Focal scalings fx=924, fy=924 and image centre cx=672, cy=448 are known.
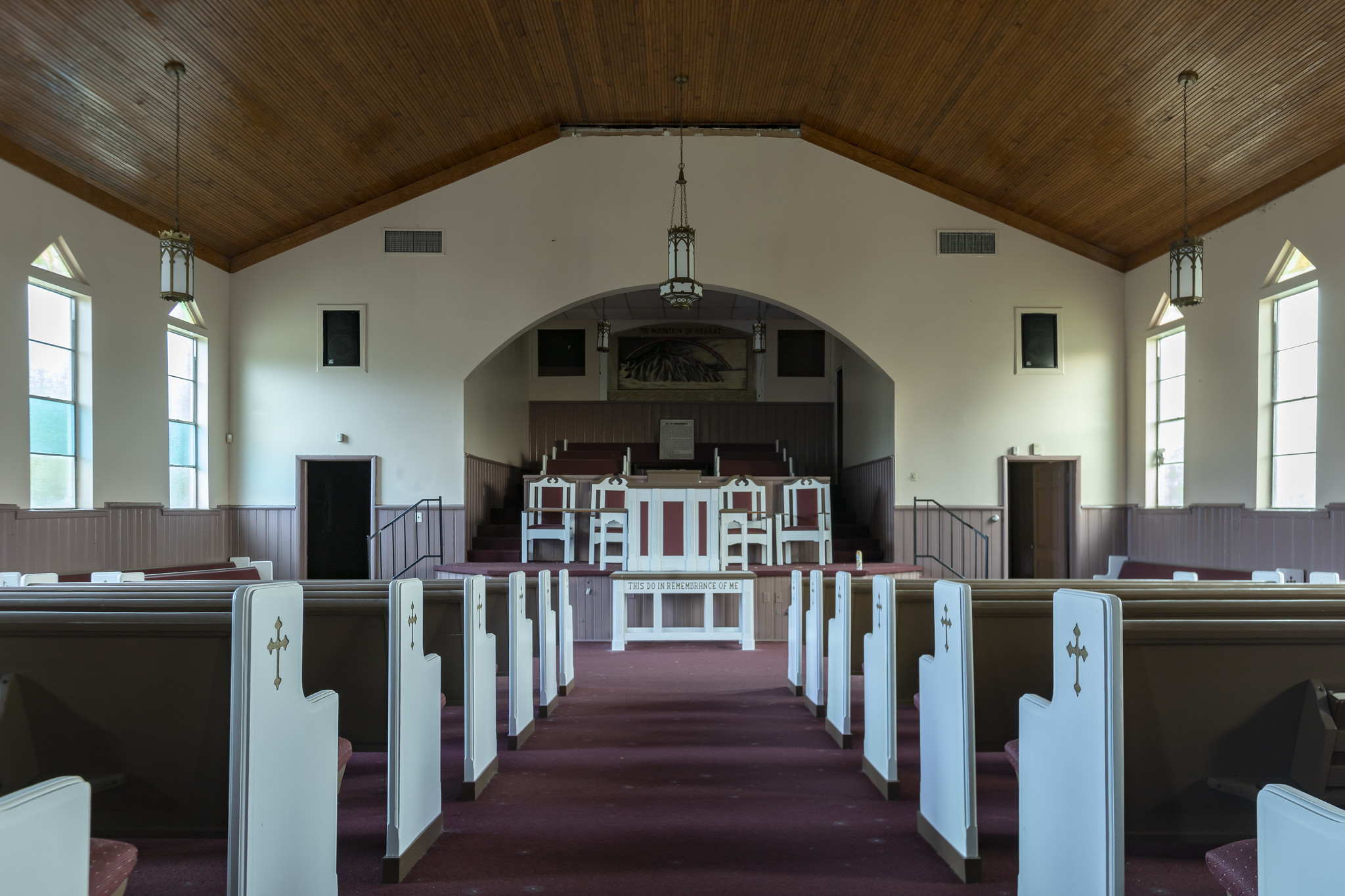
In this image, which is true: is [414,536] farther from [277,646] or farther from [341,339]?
[277,646]

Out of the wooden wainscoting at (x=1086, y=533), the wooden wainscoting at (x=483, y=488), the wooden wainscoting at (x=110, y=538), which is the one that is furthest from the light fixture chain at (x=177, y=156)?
the wooden wainscoting at (x=1086, y=533)

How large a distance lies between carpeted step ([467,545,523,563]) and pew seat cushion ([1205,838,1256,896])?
923 centimetres

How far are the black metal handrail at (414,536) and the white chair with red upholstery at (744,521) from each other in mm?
3216

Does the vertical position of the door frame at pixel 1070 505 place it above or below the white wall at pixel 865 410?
below

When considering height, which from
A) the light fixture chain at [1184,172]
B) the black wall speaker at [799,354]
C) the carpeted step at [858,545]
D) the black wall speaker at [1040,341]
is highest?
the light fixture chain at [1184,172]

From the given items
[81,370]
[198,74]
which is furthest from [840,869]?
[81,370]

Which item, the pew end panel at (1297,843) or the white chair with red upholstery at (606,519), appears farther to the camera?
the white chair with red upholstery at (606,519)

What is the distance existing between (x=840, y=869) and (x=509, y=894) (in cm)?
101

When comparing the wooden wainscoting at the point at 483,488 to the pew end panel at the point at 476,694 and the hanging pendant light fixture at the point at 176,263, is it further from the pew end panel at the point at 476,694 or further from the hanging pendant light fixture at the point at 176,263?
the pew end panel at the point at 476,694

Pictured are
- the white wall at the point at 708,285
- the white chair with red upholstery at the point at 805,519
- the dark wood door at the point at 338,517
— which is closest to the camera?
the white chair with red upholstery at the point at 805,519

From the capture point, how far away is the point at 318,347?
413 inches

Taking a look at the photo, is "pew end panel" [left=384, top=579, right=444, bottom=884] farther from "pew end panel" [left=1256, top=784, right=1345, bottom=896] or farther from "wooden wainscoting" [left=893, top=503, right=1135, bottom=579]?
"wooden wainscoting" [left=893, top=503, right=1135, bottom=579]

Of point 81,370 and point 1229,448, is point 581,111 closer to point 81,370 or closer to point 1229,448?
point 81,370

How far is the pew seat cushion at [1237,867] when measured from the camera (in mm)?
1604
